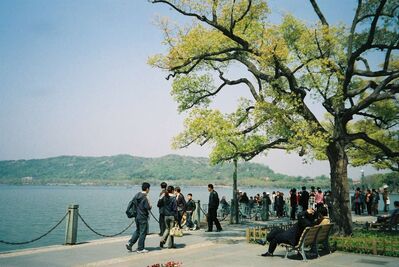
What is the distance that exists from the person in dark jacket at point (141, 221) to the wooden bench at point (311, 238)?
14.6 ft

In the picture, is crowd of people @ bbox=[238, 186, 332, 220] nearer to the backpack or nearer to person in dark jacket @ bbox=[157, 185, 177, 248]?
person in dark jacket @ bbox=[157, 185, 177, 248]

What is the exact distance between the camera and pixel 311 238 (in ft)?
36.6

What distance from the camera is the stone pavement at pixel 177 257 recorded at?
10070mm

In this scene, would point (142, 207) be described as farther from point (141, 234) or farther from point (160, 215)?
point (160, 215)

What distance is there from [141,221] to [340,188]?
846cm

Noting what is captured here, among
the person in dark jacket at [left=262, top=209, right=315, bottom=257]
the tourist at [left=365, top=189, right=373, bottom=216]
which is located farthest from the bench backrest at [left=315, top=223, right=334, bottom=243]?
the tourist at [left=365, top=189, right=373, bottom=216]

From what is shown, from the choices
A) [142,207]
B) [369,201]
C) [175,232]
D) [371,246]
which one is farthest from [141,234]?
[369,201]

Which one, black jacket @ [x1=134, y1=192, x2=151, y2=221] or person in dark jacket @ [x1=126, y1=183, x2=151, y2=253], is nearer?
person in dark jacket @ [x1=126, y1=183, x2=151, y2=253]

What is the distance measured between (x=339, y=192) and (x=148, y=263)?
907 cm

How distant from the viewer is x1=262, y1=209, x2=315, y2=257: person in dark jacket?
11.0m

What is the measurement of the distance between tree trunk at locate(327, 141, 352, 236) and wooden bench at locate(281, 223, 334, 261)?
138 inches

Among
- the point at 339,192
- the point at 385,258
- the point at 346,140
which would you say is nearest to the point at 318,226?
the point at 385,258

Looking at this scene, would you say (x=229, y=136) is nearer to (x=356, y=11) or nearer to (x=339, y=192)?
(x=339, y=192)

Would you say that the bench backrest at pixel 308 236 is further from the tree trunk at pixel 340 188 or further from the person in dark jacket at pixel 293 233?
the tree trunk at pixel 340 188
